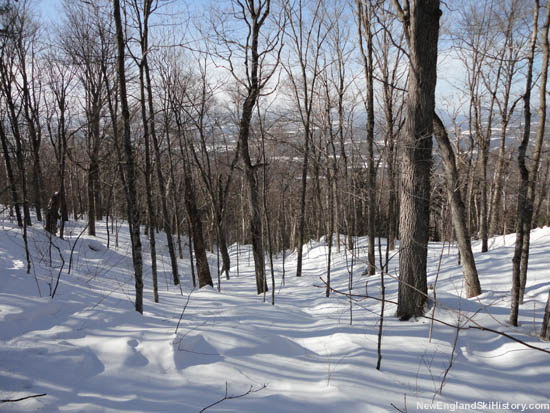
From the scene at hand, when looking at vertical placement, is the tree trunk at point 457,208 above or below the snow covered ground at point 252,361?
above

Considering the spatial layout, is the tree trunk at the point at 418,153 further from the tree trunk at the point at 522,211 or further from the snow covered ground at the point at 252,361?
the tree trunk at the point at 522,211

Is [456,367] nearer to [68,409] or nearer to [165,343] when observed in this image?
[165,343]

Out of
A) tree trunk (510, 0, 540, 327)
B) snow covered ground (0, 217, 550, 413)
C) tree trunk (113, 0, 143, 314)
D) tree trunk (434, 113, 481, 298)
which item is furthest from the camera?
tree trunk (434, 113, 481, 298)

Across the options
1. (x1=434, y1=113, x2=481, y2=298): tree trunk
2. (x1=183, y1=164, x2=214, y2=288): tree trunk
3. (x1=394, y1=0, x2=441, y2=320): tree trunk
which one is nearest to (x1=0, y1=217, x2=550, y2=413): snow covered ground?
(x1=394, y1=0, x2=441, y2=320): tree trunk

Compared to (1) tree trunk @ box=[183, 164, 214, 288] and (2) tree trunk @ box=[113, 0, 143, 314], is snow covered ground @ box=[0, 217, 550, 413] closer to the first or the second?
(2) tree trunk @ box=[113, 0, 143, 314]

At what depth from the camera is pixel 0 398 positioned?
2430 millimetres

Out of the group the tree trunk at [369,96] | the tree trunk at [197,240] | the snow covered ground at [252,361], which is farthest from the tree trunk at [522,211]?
the tree trunk at [197,240]

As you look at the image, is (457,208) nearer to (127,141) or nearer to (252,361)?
(252,361)

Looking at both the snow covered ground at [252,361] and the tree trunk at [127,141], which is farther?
the tree trunk at [127,141]

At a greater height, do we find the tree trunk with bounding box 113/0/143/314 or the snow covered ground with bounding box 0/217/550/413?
the tree trunk with bounding box 113/0/143/314

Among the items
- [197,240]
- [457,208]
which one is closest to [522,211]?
[457,208]

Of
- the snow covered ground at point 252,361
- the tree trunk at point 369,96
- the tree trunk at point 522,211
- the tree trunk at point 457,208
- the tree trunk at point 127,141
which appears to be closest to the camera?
the snow covered ground at point 252,361

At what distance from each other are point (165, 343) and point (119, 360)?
0.46 metres

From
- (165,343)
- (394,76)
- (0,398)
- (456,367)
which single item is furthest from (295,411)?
(394,76)
